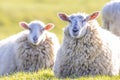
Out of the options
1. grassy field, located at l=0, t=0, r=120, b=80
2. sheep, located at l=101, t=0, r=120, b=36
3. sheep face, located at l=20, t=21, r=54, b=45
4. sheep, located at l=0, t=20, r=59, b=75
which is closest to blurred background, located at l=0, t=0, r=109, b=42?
grassy field, located at l=0, t=0, r=120, b=80

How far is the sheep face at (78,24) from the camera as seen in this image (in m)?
10.4

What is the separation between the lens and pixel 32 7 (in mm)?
56000

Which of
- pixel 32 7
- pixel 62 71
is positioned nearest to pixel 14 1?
pixel 32 7

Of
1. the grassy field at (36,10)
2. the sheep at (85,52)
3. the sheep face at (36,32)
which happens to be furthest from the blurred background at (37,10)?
the sheep at (85,52)

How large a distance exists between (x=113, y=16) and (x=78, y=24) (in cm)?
457

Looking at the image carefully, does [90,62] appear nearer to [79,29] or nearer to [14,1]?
[79,29]

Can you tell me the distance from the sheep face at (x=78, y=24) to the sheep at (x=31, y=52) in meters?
2.09

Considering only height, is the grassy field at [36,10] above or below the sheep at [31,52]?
above

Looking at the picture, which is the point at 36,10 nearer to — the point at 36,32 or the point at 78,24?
the point at 36,32

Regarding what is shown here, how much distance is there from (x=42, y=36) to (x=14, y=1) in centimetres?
4889

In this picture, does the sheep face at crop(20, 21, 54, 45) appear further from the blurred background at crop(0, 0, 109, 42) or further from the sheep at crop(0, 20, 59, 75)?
the blurred background at crop(0, 0, 109, 42)

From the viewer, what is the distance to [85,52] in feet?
35.2

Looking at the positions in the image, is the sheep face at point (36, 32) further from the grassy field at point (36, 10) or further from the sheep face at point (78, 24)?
the grassy field at point (36, 10)

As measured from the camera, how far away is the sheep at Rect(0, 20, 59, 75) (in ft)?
42.4
